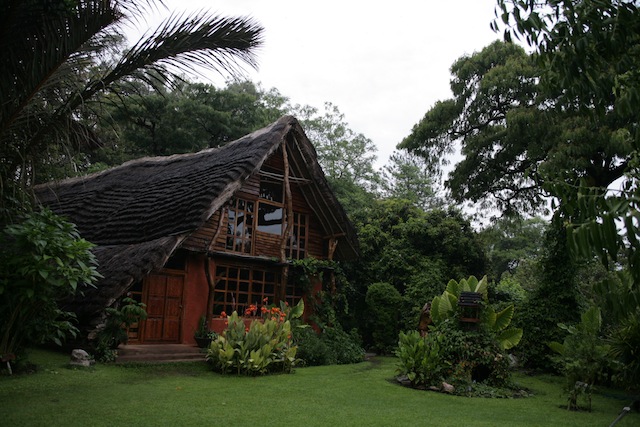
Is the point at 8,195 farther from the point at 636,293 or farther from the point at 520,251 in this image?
the point at 520,251

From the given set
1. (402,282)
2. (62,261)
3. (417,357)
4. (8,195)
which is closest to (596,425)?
(417,357)

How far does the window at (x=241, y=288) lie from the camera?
13.1 m

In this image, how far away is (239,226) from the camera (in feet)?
44.3

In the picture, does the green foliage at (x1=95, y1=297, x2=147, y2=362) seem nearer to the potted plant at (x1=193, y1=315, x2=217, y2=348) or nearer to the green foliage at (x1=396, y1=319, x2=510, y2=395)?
the potted plant at (x1=193, y1=315, x2=217, y2=348)

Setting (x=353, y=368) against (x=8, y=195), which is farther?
(x=353, y=368)

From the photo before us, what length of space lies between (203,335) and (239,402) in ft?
16.8

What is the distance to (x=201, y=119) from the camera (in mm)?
23391

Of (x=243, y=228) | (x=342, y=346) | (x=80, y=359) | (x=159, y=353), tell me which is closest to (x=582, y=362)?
(x=342, y=346)

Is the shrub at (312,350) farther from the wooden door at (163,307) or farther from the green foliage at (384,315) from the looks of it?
the green foliage at (384,315)

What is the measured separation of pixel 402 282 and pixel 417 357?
28.5ft

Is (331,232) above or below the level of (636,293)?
above

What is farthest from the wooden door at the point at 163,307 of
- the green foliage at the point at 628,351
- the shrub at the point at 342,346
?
the green foliage at the point at 628,351

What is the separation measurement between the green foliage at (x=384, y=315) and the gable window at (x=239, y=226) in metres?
4.72

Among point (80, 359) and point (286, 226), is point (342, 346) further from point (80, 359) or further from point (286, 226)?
point (80, 359)
